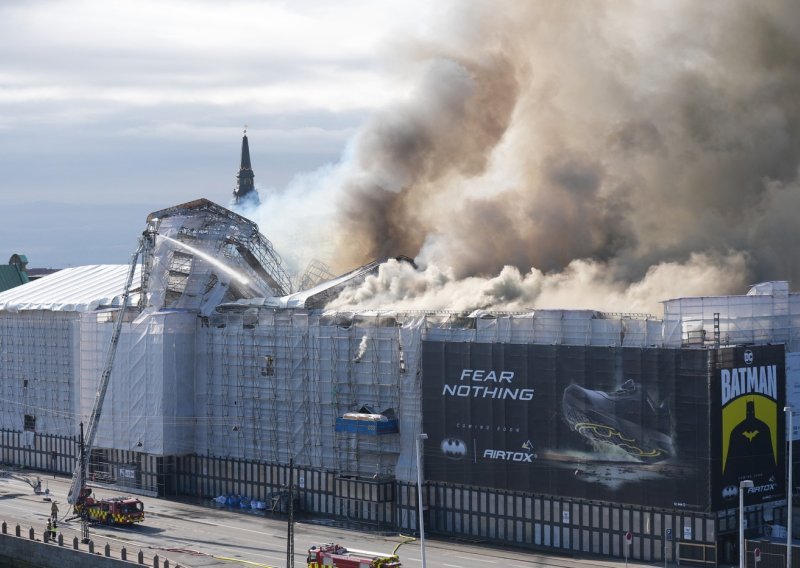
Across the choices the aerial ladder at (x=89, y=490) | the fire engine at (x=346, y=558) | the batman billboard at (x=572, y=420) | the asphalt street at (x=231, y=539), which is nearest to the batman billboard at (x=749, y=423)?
the batman billboard at (x=572, y=420)

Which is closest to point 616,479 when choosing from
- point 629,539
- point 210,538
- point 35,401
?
point 629,539

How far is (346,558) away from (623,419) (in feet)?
60.5

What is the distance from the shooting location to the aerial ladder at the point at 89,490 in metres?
97.1

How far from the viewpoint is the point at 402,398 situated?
94.4 meters

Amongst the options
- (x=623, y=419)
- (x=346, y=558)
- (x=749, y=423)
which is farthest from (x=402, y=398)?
(x=749, y=423)

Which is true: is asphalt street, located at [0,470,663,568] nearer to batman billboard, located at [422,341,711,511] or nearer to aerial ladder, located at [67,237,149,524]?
aerial ladder, located at [67,237,149,524]

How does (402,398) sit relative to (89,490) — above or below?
above

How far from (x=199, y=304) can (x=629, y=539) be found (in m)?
45.0

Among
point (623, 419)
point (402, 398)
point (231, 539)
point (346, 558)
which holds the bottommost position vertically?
point (231, 539)

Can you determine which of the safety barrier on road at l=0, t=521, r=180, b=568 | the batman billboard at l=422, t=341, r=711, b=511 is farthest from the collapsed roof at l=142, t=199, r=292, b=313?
the batman billboard at l=422, t=341, r=711, b=511

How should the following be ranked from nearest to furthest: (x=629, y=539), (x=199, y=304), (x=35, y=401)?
(x=629, y=539) < (x=199, y=304) < (x=35, y=401)

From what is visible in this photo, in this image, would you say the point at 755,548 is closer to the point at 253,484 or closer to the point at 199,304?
the point at 253,484

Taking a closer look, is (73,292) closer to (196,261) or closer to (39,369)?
(39,369)

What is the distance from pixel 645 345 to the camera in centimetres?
8269
